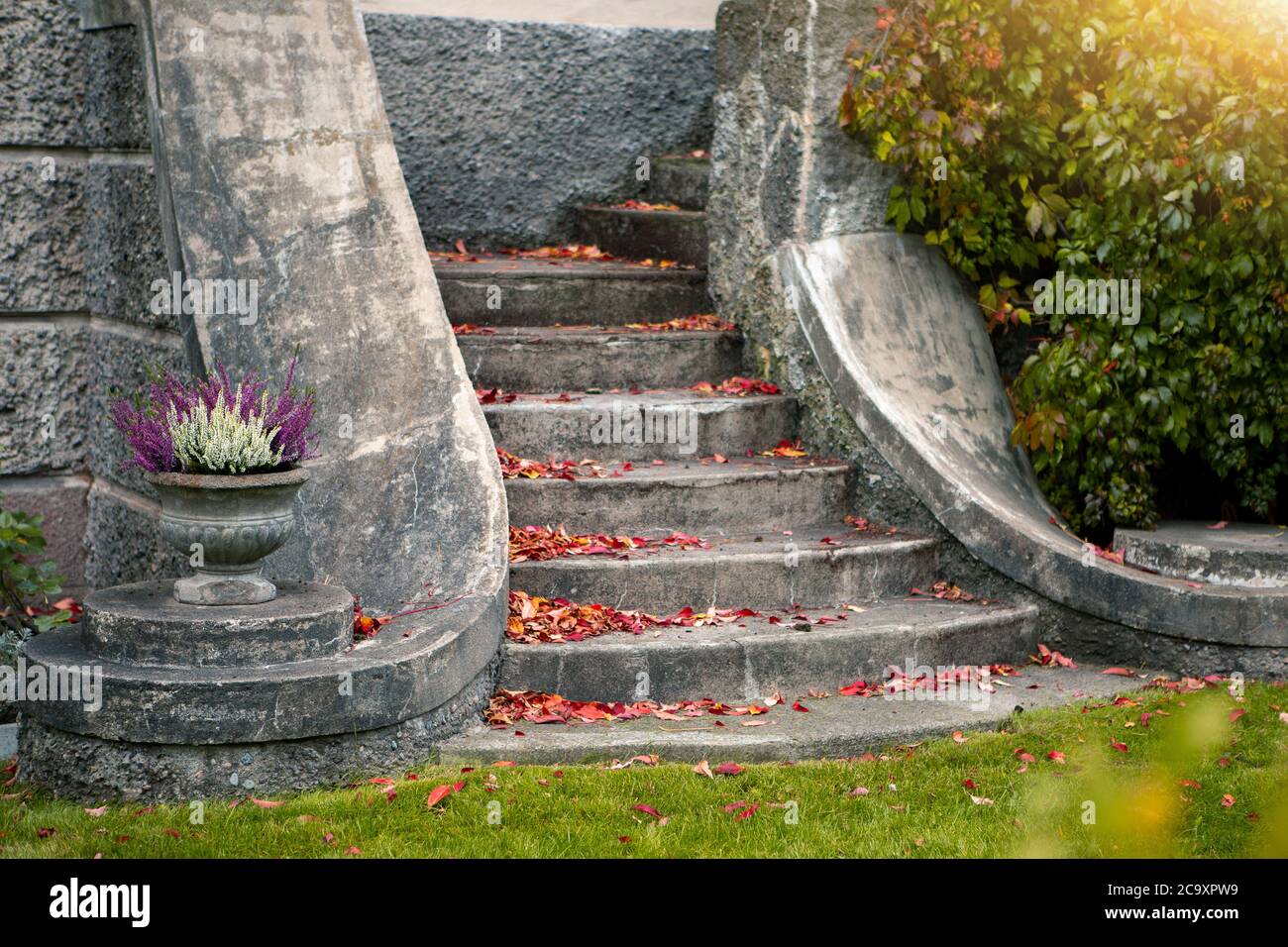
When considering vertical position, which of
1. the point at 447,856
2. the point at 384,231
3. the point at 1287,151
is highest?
the point at 1287,151

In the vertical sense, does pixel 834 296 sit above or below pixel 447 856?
above

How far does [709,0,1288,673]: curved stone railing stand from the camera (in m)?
5.76

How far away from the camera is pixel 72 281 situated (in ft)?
18.9

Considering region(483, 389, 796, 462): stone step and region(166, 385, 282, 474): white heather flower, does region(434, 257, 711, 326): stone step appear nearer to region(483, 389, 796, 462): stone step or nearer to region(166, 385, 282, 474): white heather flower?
region(483, 389, 796, 462): stone step

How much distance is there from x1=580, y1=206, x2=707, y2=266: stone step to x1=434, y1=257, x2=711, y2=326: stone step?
219 millimetres

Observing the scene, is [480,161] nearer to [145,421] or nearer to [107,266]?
[107,266]

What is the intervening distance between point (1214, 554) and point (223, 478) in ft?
11.9

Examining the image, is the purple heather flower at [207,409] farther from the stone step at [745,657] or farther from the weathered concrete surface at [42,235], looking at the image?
the weathered concrete surface at [42,235]

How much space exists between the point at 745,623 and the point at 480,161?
3658mm

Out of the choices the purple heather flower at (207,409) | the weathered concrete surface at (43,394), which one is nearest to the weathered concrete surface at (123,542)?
the weathered concrete surface at (43,394)

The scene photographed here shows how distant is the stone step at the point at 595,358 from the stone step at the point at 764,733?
1.93 meters

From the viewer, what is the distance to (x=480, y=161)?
7.80 meters

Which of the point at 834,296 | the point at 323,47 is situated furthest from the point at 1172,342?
the point at 323,47

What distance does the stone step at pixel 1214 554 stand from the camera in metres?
5.40
